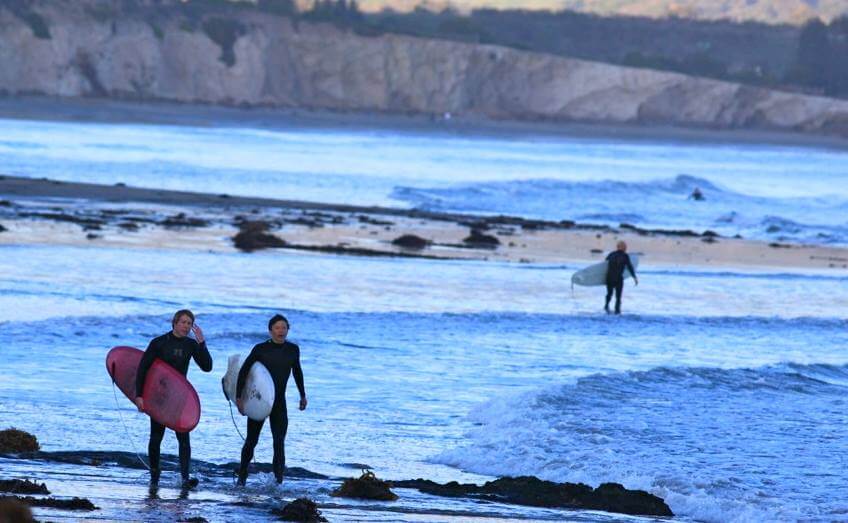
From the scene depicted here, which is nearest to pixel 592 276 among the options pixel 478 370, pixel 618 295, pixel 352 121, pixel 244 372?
pixel 618 295

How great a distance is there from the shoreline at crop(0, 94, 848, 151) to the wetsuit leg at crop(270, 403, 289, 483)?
311 feet

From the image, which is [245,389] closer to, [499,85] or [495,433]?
[495,433]

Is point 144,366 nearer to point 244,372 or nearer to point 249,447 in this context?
point 244,372

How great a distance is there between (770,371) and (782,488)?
6.73 m

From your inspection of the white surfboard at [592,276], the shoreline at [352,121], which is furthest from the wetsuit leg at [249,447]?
the shoreline at [352,121]

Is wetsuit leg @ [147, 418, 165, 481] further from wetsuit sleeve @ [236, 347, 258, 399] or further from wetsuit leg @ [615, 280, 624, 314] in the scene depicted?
wetsuit leg @ [615, 280, 624, 314]

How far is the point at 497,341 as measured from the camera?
2134 centimetres

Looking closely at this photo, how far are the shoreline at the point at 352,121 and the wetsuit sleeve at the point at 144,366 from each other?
94615 millimetres

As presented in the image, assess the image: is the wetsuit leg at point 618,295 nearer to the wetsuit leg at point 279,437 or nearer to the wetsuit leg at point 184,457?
the wetsuit leg at point 279,437

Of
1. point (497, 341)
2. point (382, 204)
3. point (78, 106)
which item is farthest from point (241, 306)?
point (78, 106)

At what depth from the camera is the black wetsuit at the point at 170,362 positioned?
12.1 metres

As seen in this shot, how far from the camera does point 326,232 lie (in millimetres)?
36750

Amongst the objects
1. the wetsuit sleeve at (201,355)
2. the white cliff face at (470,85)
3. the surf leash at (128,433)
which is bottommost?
the surf leash at (128,433)

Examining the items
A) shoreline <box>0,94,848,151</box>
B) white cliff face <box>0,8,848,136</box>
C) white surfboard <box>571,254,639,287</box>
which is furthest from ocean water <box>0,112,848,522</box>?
white cliff face <box>0,8,848,136</box>
